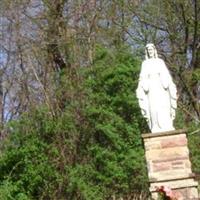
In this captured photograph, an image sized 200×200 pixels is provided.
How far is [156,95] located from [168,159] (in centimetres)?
95

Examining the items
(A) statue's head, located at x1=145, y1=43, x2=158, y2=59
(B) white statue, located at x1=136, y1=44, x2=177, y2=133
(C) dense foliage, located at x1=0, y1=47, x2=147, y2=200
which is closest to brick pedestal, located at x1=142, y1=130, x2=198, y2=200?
(B) white statue, located at x1=136, y1=44, x2=177, y2=133

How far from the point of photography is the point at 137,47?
14852mm

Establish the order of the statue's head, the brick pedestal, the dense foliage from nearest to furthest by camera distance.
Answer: the brick pedestal < the statue's head < the dense foliage

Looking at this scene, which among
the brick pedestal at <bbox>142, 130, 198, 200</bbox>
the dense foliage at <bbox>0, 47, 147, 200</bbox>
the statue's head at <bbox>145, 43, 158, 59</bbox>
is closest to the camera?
the brick pedestal at <bbox>142, 130, 198, 200</bbox>

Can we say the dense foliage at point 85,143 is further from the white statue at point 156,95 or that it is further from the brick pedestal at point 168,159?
the brick pedestal at point 168,159

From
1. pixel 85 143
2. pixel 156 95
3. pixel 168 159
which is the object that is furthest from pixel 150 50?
pixel 85 143

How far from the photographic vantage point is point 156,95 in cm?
851

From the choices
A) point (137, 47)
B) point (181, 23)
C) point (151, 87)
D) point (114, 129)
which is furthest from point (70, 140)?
point (151, 87)

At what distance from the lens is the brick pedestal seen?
790cm

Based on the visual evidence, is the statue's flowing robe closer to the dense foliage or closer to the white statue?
the white statue

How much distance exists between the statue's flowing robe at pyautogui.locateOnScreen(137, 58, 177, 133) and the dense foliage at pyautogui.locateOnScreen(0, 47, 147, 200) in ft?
13.8

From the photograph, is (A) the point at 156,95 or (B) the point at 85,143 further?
(B) the point at 85,143

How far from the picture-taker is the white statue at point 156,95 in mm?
8379

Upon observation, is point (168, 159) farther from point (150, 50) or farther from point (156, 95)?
point (150, 50)
